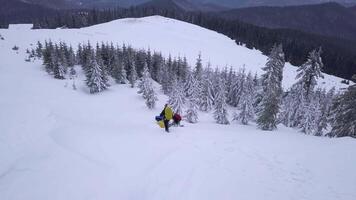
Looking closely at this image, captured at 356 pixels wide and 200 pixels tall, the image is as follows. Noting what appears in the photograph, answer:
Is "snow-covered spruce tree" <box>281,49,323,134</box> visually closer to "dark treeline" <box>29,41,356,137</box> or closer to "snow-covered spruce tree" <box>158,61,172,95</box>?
"dark treeline" <box>29,41,356,137</box>

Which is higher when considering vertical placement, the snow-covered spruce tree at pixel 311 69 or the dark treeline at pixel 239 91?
the snow-covered spruce tree at pixel 311 69

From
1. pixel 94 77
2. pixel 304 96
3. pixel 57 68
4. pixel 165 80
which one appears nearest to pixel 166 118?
pixel 304 96

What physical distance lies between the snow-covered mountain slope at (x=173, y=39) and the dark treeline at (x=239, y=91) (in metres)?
31.0

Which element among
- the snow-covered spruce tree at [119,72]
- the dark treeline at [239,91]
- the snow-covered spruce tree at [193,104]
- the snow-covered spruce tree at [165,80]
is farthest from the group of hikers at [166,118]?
the snow-covered spruce tree at [119,72]

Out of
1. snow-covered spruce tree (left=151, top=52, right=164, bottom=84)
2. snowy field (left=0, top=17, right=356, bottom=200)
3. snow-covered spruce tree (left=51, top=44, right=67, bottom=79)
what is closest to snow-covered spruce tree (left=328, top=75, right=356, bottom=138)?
snowy field (left=0, top=17, right=356, bottom=200)

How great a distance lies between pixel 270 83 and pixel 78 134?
3173 cm

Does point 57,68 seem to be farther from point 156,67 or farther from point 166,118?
point 166,118

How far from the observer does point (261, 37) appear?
117250 millimetres

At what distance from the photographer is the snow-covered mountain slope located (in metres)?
87.6

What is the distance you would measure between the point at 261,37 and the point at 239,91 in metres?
74.5

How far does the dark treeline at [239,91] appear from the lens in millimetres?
28453

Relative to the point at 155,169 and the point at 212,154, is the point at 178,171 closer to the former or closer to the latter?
the point at 155,169

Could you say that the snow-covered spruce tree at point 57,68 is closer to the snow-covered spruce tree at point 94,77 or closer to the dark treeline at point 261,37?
the snow-covered spruce tree at point 94,77

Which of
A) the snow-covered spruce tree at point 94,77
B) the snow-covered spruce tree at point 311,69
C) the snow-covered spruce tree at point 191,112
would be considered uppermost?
the snow-covered spruce tree at point 311,69
